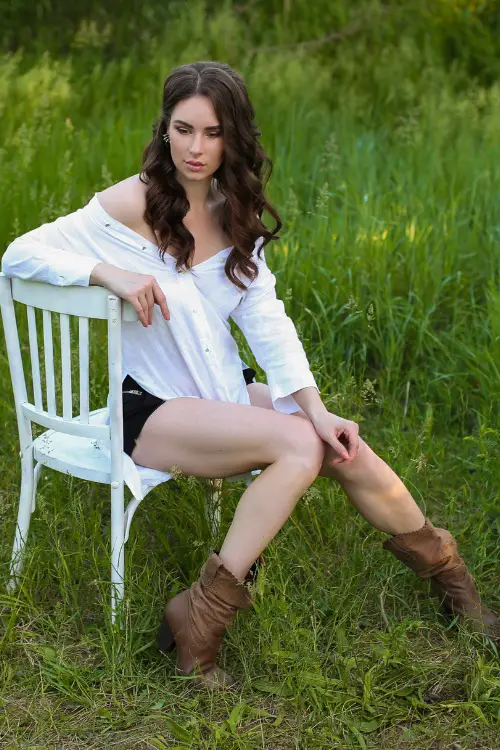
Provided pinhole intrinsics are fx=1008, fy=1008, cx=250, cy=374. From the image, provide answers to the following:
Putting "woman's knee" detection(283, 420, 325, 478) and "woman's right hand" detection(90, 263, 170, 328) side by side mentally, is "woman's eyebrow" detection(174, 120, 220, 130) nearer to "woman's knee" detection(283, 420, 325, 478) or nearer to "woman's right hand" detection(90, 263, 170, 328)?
"woman's right hand" detection(90, 263, 170, 328)

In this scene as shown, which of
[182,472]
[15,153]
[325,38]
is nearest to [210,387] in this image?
[182,472]

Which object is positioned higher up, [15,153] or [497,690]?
[15,153]

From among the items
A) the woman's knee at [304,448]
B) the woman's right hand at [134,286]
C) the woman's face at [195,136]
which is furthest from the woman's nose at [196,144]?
the woman's knee at [304,448]

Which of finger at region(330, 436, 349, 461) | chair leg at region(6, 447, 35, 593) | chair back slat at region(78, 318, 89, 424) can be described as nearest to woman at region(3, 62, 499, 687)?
finger at region(330, 436, 349, 461)

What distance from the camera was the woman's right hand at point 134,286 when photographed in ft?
7.52

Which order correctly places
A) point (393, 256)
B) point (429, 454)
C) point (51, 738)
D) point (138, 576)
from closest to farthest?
point (51, 738) < point (138, 576) < point (429, 454) < point (393, 256)

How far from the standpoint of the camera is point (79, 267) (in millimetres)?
2344

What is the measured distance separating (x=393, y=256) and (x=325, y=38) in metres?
3.27

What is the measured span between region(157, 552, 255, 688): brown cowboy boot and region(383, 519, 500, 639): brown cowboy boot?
1.49 ft

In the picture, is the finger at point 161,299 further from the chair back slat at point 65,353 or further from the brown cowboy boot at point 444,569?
the brown cowboy boot at point 444,569

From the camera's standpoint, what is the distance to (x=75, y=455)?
2.53 meters

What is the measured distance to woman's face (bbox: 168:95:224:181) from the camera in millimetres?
2451

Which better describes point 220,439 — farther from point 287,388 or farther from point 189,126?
point 189,126

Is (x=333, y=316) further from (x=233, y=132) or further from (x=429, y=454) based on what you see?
(x=233, y=132)
